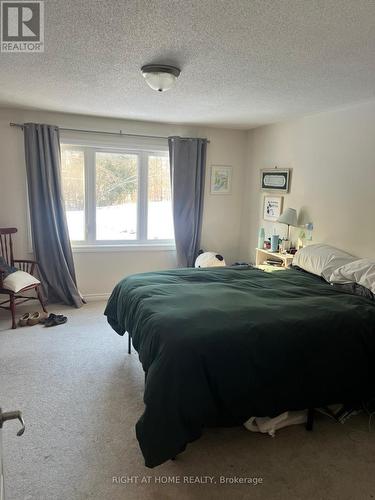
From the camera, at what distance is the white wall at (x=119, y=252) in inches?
159

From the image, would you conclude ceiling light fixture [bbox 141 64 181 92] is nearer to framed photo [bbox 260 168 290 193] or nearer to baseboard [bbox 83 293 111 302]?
framed photo [bbox 260 168 290 193]

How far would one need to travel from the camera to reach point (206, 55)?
2129mm

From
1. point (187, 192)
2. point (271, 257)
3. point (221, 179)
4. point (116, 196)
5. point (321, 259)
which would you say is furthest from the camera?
point (221, 179)

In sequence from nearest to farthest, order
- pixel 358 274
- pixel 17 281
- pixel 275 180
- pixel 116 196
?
Answer: pixel 358 274, pixel 17 281, pixel 275 180, pixel 116 196

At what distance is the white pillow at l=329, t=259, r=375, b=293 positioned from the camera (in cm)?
261

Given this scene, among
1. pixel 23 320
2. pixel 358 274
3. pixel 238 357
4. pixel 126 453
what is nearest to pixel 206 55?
pixel 238 357

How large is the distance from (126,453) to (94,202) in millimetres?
3190

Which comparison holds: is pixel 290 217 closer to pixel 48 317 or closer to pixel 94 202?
pixel 94 202

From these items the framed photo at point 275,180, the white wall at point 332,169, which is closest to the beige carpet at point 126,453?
the white wall at point 332,169

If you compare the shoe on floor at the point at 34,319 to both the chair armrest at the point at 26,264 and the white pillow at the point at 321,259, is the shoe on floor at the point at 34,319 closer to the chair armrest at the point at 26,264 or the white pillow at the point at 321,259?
the chair armrest at the point at 26,264

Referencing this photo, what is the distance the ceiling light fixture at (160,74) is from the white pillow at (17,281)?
2.43 meters

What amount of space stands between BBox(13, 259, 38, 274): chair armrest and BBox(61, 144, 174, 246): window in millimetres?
614

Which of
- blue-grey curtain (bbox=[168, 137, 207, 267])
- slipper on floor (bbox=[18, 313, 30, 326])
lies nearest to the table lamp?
blue-grey curtain (bbox=[168, 137, 207, 267])

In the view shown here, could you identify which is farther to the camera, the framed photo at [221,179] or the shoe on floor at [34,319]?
the framed photo at [221,179]
